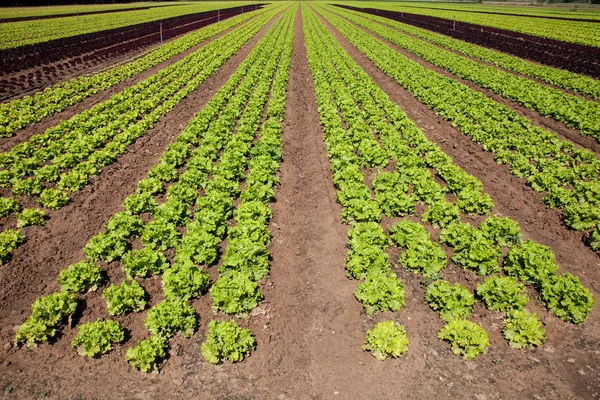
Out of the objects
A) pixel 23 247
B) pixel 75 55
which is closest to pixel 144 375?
pixel 23 247

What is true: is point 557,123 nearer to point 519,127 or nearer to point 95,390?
point 519,127

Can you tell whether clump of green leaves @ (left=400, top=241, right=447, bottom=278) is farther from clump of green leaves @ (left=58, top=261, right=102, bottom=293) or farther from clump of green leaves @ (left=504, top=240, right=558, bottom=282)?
clump of green leaves @ (left=58, top=261, right=102, bottom=293)

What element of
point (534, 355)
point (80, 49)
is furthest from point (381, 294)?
point (80, 49)

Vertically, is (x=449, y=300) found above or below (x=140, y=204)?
below

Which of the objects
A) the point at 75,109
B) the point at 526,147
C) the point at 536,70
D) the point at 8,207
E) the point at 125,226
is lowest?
the point at 125,226

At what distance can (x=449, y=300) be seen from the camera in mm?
7832

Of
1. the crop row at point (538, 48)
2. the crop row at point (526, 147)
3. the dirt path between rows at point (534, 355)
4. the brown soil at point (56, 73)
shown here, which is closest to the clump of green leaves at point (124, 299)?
the dirt path between rows at point (534, 355)

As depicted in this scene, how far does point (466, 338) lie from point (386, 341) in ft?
5.29

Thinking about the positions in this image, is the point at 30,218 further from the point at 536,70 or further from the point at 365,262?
the point at 536,70

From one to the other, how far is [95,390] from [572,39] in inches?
2094

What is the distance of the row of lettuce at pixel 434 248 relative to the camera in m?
7.36

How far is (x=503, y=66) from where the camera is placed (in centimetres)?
2873

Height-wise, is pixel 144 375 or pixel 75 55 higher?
pixel 75 55

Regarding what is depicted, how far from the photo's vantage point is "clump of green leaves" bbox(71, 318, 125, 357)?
6848 mm
